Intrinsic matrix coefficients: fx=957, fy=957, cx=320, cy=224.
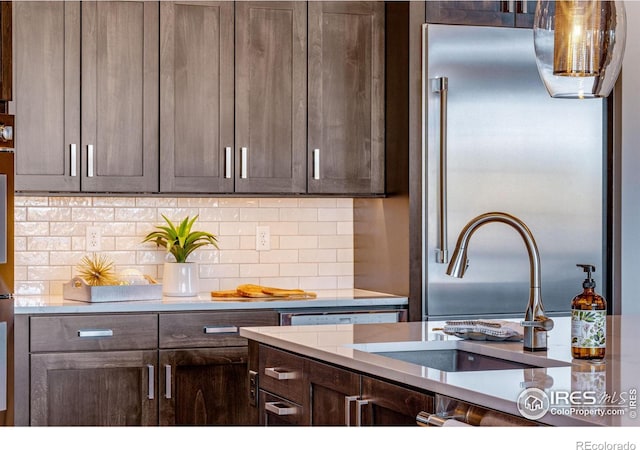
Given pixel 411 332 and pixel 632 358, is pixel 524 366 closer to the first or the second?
pixel 632 358

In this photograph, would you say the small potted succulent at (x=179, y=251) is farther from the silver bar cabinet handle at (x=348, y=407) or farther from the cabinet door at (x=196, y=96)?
the silver bar cabinet handle at (x=348, y=407)

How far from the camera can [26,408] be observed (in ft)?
12.7

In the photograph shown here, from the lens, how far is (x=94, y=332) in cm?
394

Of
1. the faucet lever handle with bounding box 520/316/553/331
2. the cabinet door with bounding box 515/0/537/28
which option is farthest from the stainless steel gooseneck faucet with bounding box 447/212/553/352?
the cabinet door with bounding box 515/0/537/28

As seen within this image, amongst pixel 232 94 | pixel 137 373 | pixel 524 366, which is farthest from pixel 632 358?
pixel 232 94

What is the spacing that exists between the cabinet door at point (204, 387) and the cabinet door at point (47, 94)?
904 mm

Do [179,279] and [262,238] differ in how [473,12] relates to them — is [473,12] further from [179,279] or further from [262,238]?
[179,279]

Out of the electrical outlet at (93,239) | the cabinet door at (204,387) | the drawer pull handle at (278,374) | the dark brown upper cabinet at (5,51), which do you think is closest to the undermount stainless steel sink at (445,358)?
the drawer pull handle at (278,374)

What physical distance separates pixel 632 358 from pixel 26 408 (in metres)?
2.51

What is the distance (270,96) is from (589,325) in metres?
2.52

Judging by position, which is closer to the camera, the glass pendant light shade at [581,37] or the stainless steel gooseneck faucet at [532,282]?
the glass pendant light shade at [581,37]

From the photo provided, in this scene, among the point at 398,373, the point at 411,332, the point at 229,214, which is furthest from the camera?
the point at 229,214

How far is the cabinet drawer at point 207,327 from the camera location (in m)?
4.05

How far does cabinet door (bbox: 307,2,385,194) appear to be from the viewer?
4559mm
